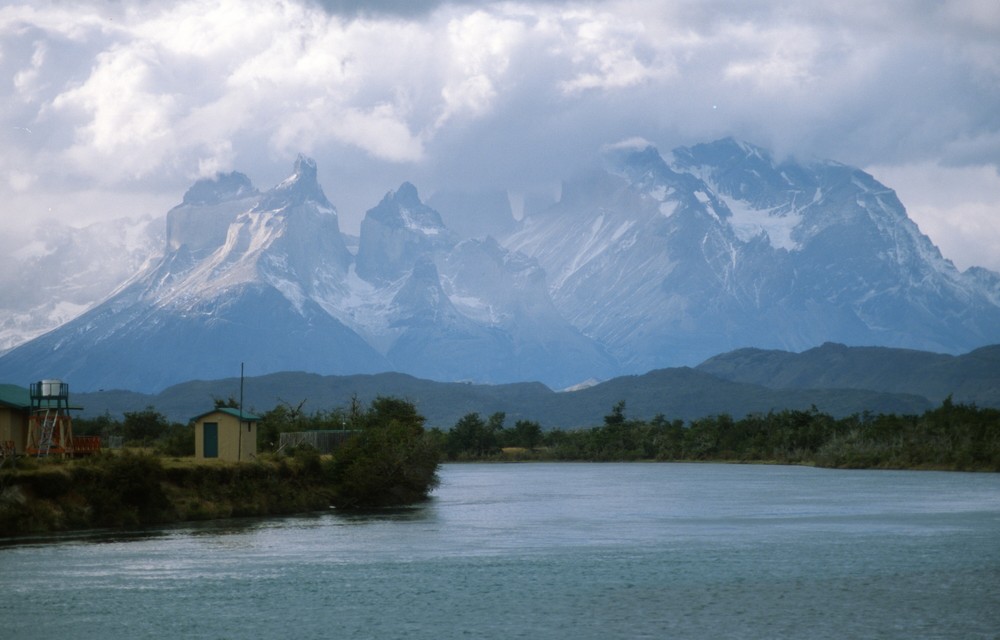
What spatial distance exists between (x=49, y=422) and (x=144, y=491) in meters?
8.04

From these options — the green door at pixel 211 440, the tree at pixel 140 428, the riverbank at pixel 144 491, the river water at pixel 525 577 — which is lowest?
the river water at pixel 525 577

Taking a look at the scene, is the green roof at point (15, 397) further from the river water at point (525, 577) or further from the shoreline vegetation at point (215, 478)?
the river water at point (525, 577)

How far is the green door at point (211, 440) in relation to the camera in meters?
94.3

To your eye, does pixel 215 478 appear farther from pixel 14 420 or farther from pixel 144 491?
pixel 14 420

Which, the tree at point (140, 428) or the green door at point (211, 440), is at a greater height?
the tree at point (140, 428)

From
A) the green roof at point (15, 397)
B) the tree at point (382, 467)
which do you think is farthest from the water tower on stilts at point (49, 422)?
the tree at point (382, 467)

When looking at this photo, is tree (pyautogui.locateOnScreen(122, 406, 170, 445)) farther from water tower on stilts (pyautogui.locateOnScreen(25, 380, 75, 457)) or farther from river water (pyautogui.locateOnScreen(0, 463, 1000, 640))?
water tower on stilts (pyautogui.locateOnScreen(25, 380, 75, 457))

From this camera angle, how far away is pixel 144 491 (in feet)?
263

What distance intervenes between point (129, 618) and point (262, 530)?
1172 inches

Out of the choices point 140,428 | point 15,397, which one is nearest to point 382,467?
point 15,397

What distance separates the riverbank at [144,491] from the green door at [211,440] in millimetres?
2942

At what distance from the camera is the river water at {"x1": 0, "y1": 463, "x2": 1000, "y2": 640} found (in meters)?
49.9

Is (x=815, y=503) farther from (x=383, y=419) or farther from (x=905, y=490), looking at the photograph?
(x=383, y=419)

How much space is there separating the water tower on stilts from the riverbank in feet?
14.5
